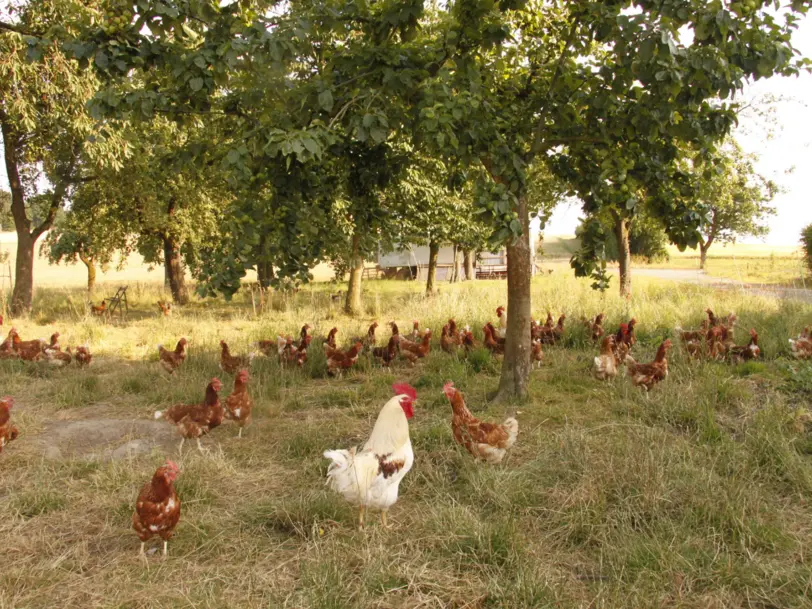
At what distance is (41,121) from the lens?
12.4 metres

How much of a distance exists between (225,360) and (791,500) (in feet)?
22.0

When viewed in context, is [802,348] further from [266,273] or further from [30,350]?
[30,350]

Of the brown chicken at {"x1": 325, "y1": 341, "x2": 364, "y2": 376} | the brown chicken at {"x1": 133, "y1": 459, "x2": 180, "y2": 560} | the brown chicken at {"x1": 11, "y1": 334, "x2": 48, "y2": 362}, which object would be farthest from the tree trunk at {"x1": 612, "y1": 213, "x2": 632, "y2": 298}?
the brown chicken at {"x1": 133, "y1": 459, "x2": 180, "y2": 560}

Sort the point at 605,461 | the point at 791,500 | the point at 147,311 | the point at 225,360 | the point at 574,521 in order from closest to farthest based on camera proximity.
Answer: the point at 574,521 → the point at 791,500 → the point at 605,461 → the point at 225,360 → the point at 147,311

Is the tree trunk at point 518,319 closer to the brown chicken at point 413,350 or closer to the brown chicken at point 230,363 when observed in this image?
the brown chicken at point 413,350

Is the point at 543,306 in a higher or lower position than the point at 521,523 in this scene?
higher

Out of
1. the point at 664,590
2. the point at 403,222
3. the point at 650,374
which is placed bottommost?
the point at 664,590

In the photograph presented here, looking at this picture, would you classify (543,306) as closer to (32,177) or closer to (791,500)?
(791,500)

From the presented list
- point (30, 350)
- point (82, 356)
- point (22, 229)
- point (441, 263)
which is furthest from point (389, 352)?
point (441, 263)

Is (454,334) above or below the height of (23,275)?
below

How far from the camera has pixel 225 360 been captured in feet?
26.3

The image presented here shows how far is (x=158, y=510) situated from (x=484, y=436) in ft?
8.10

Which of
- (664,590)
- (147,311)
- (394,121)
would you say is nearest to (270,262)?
(394,121)

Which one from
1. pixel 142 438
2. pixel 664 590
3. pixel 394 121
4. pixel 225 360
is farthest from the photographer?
pixel 225 360
